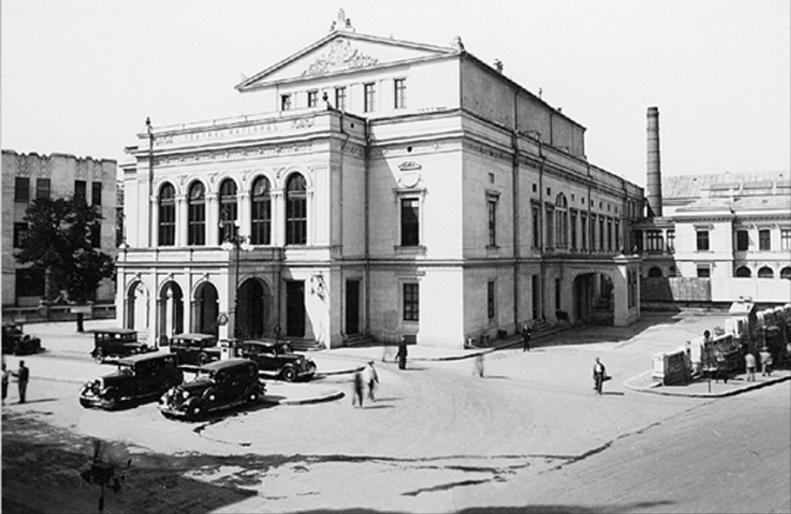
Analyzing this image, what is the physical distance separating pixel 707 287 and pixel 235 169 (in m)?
15.0

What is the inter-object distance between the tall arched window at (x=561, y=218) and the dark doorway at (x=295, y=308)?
470 inches

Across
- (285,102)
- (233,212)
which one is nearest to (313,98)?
(285,102)

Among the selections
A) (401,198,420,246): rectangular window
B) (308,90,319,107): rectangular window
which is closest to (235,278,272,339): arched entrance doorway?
(401,198,420,246): rectangular window

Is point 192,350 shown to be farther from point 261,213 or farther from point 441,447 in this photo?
point 261,213

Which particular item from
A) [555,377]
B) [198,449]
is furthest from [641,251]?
[198,449]

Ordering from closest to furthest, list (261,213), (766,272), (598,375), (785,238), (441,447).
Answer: (441,447), (598,375), (785,238), (766,272), (261,213)

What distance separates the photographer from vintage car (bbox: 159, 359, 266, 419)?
25.7 ft

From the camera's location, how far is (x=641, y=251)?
1686cm

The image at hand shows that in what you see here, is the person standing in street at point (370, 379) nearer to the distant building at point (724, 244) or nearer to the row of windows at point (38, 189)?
the distant building at point (724, 244)

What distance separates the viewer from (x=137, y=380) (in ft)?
23.7

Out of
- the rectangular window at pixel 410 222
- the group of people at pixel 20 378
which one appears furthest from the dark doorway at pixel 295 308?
the group of people at pixel 20 378

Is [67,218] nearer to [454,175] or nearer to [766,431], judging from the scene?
[766,431]

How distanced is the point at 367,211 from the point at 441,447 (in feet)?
46.9

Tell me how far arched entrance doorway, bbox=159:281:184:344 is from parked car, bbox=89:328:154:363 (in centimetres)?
453
